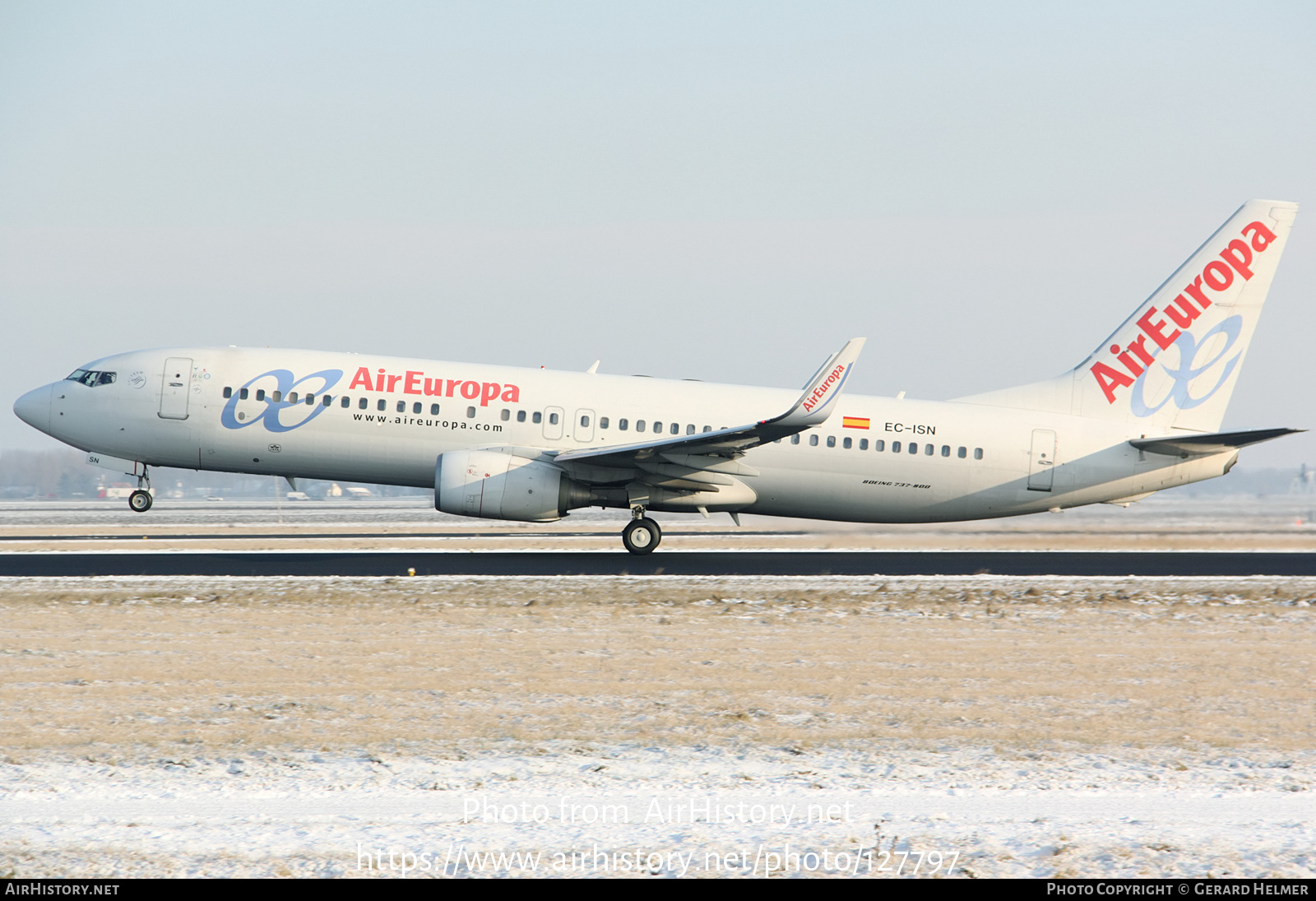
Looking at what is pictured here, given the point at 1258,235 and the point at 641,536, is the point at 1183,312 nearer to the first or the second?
the point at 1258,235

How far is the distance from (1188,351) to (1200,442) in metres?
3.17

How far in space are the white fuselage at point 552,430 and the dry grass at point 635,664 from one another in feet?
18.8

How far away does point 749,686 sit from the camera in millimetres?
11164

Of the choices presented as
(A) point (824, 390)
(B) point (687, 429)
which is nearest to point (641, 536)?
(B) point (687, 429)

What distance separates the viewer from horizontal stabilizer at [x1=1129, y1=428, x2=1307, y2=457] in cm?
2330

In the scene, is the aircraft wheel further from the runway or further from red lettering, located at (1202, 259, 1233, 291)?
red lettering, located at (1202, 259, 1233, 291)

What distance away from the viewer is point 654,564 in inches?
909

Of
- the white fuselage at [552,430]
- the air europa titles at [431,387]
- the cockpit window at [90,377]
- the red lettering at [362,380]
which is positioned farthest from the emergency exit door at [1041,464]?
the cockpit window at [90,377]

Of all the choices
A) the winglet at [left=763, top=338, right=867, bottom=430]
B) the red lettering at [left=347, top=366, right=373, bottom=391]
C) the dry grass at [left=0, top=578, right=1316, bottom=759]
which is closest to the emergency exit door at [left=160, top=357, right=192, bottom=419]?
the red lettering at [left=347, top=366, right=373, bottom=391]

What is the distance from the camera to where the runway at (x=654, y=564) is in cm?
2088

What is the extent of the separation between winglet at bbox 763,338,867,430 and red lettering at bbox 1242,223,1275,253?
12.5 metres

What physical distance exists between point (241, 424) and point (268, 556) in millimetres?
3044

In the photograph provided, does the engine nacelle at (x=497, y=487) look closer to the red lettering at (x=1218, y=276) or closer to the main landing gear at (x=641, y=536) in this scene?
the main landing gear at (x=641, y=536)
